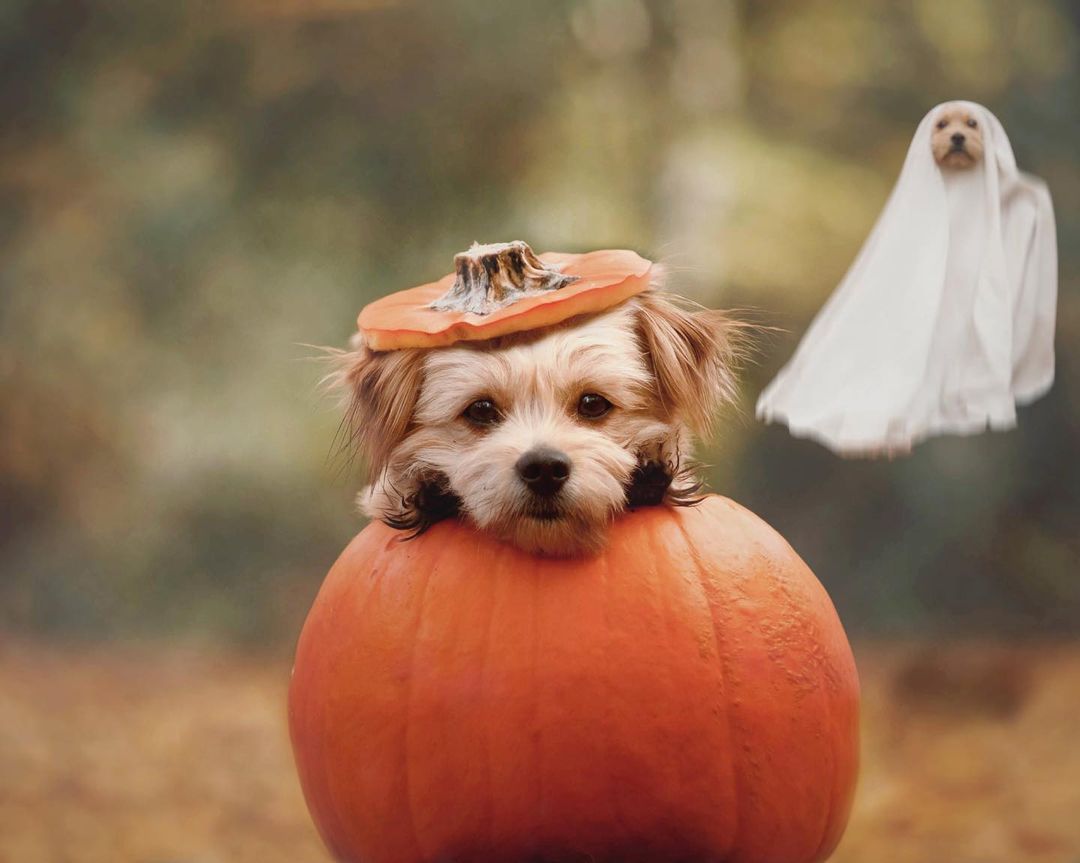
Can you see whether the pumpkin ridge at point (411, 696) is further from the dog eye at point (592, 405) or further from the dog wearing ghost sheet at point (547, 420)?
the dog eye at point (592, 405)

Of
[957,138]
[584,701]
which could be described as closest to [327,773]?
[584,701]

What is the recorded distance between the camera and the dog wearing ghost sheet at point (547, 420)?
174 centimetres

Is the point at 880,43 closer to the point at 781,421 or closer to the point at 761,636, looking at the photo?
the point at 781,421

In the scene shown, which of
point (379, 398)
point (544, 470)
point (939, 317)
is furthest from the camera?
point (939, 317)

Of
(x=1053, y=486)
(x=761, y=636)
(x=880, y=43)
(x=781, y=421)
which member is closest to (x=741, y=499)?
(x=781, y=421)

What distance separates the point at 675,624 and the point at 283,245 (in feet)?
6.57

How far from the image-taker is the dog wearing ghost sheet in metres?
1.74

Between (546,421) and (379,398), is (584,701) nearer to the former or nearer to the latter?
(546,421)

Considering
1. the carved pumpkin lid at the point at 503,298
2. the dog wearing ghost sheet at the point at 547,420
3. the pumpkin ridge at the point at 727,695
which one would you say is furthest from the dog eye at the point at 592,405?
the pumpkin ridge at the point at 727,695

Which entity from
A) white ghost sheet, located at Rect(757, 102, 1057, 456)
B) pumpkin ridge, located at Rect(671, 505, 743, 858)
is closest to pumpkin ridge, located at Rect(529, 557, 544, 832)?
pumpkin ridge, located at Rect(671, 505, 743, 858)

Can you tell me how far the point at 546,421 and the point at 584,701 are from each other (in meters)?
0.39

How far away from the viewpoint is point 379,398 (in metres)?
1.93

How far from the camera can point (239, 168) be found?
333 centimetres

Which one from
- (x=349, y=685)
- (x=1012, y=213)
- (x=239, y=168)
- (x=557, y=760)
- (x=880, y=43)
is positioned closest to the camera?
(x=557, y=760)
